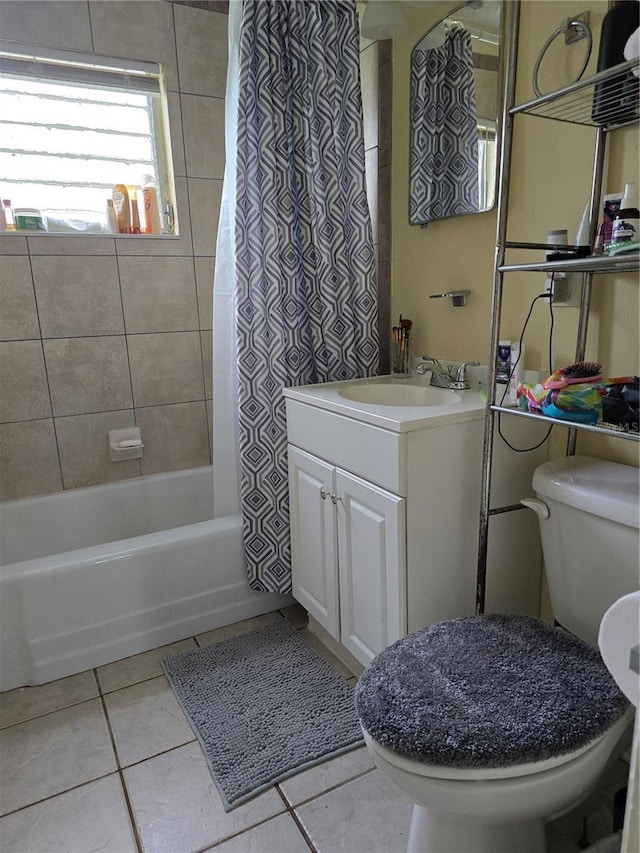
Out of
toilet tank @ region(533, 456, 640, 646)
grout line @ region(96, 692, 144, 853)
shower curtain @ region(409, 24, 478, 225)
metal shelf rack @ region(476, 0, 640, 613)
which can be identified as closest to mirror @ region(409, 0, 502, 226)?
shower curtain @ region(409, 24, 478, 225)

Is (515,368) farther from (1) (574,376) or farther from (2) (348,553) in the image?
(2) (348,553)

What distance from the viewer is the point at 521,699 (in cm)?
98

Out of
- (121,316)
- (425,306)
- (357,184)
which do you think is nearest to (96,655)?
(121,316)

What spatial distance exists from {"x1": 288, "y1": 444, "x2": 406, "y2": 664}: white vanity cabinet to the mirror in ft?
2.99

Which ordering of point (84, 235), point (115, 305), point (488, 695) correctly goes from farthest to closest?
point (115, 305)
point (84, 235)
point (488, 695)

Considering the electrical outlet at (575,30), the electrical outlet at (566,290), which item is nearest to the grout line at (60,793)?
the electrical outlet at (566,290)

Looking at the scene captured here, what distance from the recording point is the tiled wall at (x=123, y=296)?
203 cm

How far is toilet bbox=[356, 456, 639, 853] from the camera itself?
2.95 feet

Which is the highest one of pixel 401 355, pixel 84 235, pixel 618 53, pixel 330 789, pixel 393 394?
pixel 618 53

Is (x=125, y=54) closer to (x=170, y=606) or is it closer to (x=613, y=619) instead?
(x=170, y=606)

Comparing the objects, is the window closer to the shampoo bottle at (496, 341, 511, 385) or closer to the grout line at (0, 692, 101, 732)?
the shampoo bottle at (496, 341, 511, 385)

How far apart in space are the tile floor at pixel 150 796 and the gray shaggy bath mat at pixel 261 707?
0.04 meters

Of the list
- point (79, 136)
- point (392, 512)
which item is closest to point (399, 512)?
point (392, 512)

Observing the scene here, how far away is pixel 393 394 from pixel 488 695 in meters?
1.01
